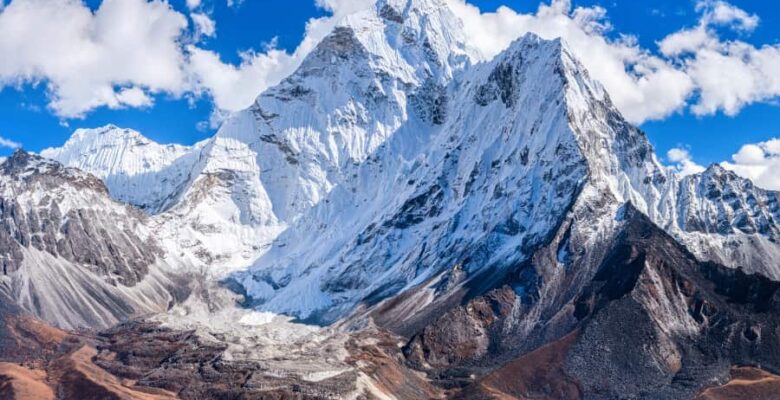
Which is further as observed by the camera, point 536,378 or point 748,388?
point 536,378

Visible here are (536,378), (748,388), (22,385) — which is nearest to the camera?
(748,388)

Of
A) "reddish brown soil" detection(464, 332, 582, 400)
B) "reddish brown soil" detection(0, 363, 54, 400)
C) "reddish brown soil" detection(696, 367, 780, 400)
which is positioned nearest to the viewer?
"reddish brown soil" detection(696, 367, 780, 400)

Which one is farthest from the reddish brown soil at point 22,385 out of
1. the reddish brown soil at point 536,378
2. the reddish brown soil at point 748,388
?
the reddish brown soil at point 748,388

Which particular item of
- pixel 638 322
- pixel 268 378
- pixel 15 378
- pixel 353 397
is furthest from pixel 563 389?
pixel 15 378

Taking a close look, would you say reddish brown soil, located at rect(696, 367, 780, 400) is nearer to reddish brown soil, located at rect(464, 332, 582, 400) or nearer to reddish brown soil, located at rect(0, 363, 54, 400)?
reddish brown soil, located at rect(464, 332, 582, 400)

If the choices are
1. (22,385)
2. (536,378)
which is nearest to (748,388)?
(536,378)

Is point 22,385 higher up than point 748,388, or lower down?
higher up

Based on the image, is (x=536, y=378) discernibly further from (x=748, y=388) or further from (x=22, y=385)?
(x=22, y=385)

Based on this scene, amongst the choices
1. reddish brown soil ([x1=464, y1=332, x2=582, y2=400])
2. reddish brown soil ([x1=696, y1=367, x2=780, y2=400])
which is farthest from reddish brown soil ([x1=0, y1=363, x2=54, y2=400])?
reddish brown soil ([x1=696, y1=367, x2=780, y2=400])

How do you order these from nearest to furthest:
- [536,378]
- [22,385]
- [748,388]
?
1. [748,388]
2. [22,385]
3. [536,378]

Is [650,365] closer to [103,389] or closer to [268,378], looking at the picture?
[268,378]

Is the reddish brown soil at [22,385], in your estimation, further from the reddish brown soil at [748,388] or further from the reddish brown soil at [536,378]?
the reddish brown soil at [748,388]
